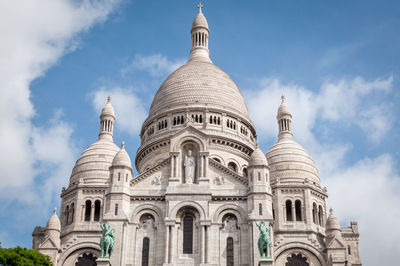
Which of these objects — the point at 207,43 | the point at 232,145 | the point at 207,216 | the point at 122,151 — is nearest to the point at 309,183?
the point at 232,145

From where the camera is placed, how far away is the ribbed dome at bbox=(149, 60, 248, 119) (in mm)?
64438

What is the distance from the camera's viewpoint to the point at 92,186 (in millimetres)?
58812

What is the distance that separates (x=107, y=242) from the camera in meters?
44.8

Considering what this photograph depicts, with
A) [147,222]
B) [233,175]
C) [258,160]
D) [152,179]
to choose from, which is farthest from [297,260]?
[152,179]

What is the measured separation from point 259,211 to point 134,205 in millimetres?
9222

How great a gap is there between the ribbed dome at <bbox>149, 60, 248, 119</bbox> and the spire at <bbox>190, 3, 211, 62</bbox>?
4002mm

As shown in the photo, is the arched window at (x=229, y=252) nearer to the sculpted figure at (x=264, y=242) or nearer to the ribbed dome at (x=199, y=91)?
the sculpted figure at (x=264, y=242)

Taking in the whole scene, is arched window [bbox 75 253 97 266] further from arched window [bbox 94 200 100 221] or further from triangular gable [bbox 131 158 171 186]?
triangular gable [bbox 131 158 171 186]

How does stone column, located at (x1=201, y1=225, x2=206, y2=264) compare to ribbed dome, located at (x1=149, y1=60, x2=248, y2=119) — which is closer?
stone column, located at (x1=201, y1=225, x2=206, y2=264)

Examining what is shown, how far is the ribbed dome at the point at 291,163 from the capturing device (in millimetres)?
58812

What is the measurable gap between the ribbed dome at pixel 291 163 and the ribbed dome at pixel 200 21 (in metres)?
20.5

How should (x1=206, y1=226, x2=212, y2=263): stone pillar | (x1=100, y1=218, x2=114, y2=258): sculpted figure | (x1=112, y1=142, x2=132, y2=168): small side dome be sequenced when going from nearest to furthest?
1. (x1=100, y1=218, x2=114, y2=258): sculpted figure
2. (x1=206, y1=226, x2=212, y2=263): stone pillar
3. (x1=112, y1=142, x2=132, y2=168): small side dome

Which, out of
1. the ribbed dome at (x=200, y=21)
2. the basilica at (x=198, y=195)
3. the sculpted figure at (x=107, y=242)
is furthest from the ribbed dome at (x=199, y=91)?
the sculpted figure at (x=107, y=242)

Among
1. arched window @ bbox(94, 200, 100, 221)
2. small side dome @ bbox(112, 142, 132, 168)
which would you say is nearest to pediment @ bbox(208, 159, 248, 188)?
small side dome @ bbox(112, 142, 132, 168)
